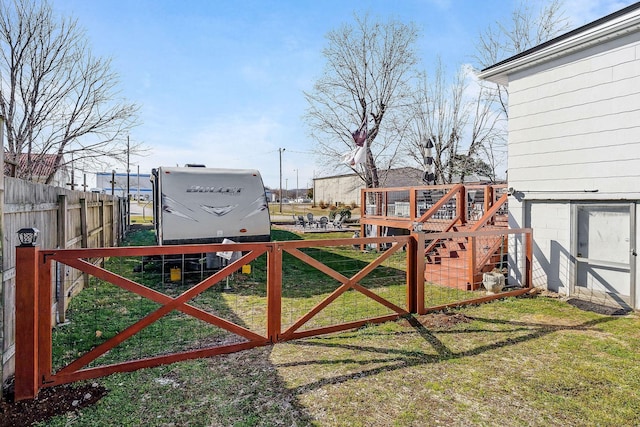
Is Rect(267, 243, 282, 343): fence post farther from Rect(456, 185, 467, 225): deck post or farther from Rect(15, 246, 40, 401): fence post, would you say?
Rect(456, 185, 467, 225): deck post

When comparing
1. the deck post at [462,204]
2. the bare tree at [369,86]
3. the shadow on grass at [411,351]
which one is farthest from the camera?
the bare tree at [369,86]

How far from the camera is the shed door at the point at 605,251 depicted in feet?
19.1

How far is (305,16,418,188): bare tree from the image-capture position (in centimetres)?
2003

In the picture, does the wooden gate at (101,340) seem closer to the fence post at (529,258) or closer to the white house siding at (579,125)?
the fence post at (529,258)

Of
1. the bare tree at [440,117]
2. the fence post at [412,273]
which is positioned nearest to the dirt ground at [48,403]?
the fence post at [412,273]

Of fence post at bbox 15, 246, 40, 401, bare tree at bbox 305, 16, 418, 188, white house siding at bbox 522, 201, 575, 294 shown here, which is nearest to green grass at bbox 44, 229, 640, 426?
fence post at bbox 15, 246, 40, 401

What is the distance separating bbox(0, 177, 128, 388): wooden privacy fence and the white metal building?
7.56m

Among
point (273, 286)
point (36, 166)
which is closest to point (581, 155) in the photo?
point (273, 286)

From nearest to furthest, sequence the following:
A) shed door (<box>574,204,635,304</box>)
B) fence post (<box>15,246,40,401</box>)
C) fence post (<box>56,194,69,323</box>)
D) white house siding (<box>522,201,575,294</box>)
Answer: fence post (<box>15,246,40,401</box>) → fence post (<box>56,194,69,323</box>) → shed door (<box>574,204,635,304</box>) → white house siding (<box>522,201,575,294</box>)

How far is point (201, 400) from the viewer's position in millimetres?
3000

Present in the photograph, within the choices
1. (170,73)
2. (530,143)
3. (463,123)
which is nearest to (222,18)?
(170,73)

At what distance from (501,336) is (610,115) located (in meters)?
4.15

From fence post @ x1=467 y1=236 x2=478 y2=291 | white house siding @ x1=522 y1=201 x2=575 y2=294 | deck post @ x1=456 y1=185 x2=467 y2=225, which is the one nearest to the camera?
white house siding @ x1=522 y1=201 x2=575 y2=294

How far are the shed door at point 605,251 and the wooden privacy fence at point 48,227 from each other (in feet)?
24.9
